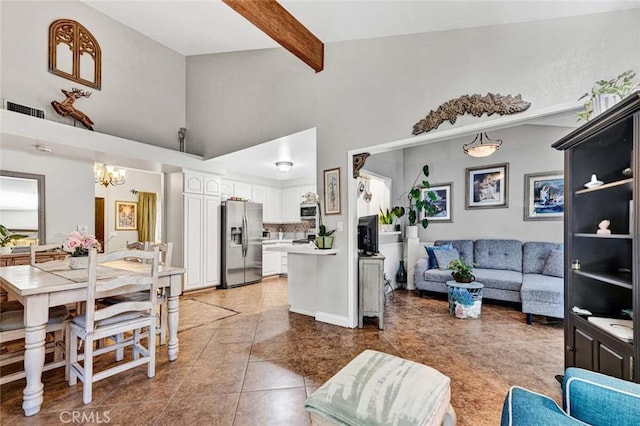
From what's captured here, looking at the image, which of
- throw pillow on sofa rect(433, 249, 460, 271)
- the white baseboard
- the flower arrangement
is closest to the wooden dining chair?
the flower arrangement

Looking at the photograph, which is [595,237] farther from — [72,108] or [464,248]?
[72,108]

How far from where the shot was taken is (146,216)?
7.40 metres

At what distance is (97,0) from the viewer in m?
4.18

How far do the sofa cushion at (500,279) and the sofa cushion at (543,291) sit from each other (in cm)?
17

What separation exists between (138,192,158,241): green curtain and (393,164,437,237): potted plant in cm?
603

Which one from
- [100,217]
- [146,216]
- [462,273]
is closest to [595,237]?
[462,273]

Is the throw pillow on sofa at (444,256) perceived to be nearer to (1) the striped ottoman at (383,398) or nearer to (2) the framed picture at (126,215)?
(1) the striped ottoman at (383,398)

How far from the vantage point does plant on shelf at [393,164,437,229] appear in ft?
17.3

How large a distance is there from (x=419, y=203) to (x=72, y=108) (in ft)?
18.2

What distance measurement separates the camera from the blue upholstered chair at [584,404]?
2.62 ft

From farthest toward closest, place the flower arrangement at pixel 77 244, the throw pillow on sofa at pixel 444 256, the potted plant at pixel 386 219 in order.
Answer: the potted plant at pixel 386 219, the throw pillow on sofa at pixel 444 256, the flower arrangement at pixel 77 244

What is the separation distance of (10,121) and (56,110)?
0.85m

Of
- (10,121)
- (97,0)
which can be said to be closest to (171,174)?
(10,121)

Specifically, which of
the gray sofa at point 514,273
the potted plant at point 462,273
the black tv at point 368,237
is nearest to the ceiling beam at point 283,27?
the black tv at point 368,237
